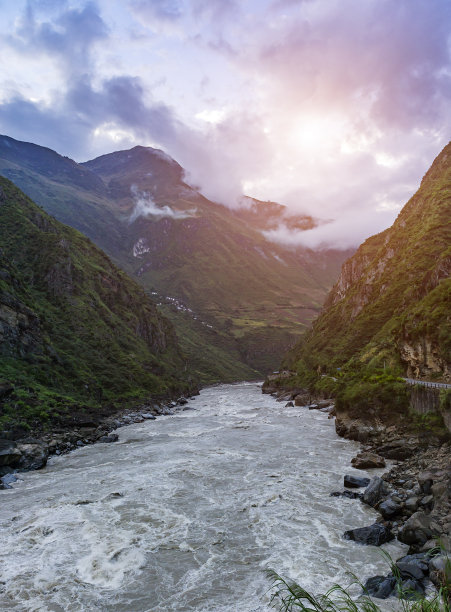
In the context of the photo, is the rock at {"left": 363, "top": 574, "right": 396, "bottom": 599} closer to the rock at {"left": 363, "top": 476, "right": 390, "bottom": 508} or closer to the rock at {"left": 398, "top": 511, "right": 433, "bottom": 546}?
the rock at {"left": 398, "top": 511, "right": 433, "bottom": 546}

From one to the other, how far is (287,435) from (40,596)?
4252 centimetres

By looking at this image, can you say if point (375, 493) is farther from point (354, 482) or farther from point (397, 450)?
point (397, 450)

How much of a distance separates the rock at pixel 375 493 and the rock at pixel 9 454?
35244 millimetres

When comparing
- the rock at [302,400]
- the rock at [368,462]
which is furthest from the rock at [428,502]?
the rock at [302,400]

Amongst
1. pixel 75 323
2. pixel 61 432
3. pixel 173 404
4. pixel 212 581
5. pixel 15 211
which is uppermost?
pixel 15 211

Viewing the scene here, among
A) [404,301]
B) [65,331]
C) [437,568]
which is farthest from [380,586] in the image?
[65,331]

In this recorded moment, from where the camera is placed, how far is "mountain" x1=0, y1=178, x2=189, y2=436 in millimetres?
65375

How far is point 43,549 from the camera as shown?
23125 mm

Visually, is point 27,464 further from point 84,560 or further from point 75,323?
point 75,323

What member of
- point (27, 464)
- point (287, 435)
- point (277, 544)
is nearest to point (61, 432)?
→ point (27, 464)

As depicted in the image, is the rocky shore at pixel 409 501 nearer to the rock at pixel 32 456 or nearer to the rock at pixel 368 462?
the rock at pixel 368 462

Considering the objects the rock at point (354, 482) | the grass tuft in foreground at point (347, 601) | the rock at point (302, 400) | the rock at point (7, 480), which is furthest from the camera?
the rock at point (302, 400)

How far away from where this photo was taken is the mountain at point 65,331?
214 ft

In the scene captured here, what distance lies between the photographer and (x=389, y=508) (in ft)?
84.1
